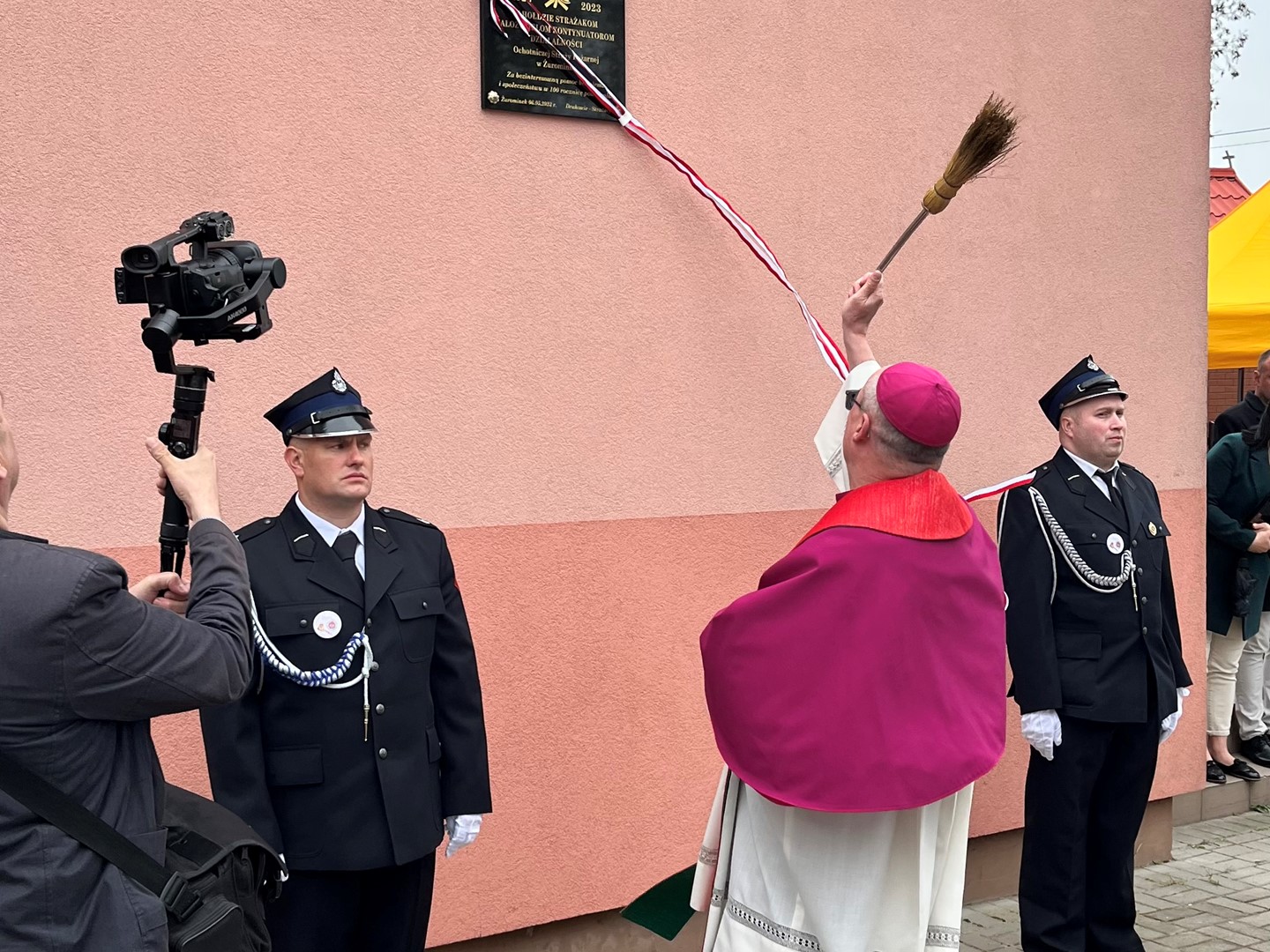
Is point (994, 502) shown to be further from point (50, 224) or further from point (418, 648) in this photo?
point (50, 224)

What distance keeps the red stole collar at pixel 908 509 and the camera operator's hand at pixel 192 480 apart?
1246mm

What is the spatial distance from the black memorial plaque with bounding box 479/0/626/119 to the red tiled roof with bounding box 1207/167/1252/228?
12.1m

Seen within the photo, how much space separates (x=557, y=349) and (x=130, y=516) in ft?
4.73

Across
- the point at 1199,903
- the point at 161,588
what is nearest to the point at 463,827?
the point at 161,588

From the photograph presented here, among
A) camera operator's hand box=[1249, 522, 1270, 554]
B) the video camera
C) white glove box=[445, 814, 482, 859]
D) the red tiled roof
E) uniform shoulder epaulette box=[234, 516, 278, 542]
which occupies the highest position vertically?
the red tiled roof

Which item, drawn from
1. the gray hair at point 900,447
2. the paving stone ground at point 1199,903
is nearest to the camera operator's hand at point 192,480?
the gray hair at point 900,447

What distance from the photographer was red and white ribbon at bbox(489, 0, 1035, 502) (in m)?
4.25

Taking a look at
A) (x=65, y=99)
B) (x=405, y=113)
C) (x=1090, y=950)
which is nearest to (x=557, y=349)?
(x=405, y=113)

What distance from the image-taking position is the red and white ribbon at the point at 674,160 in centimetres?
425

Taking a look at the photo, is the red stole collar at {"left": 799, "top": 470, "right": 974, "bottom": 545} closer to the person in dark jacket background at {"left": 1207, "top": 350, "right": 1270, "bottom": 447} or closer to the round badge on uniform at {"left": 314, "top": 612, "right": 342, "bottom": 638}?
the round badge on uniform at {"left": 314, "top": 612, "right": 342, "bottom": 638}

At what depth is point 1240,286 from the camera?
29.0ft

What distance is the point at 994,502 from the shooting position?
5539 millimetres

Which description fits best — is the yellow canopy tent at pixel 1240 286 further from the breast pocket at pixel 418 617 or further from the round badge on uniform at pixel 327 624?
the round badge on uniform at pixel 327 624

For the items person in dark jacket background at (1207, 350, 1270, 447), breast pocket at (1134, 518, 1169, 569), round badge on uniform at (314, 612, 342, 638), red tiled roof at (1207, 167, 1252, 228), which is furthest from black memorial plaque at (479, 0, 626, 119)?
red tiled roof at (1207, 167, 1252, 228)
